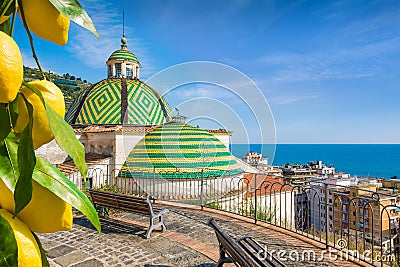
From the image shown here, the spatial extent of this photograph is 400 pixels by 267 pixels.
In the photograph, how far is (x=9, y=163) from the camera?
0.44 meters

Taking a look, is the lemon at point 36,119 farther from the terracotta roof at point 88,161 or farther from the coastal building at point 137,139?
the terracotta roof at point 88,161

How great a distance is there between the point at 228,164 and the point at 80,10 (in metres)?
15.1

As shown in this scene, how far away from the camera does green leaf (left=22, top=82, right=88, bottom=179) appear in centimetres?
46

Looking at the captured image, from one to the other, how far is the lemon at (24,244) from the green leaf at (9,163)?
0.14 ft

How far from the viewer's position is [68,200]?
45cm

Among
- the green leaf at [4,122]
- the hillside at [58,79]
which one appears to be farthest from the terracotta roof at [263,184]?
the green leaf at [4,122]

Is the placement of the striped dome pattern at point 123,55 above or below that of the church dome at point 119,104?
above

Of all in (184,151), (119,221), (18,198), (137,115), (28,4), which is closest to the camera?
(18,198)

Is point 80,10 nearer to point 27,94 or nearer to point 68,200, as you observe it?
point 27,94

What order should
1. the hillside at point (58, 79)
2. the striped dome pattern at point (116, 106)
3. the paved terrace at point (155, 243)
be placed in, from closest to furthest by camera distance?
the hillside at point (58, 79), the paved terrace at point (155, 243), the striped dome pattern at point (116, 106)

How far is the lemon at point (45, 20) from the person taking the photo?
50 centimetres

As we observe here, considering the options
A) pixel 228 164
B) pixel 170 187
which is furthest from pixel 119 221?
pixel 228 164

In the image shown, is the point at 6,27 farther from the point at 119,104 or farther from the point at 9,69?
the point at 119,104

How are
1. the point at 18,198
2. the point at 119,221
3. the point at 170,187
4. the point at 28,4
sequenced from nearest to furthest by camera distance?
1. the point at 18,198
2. the point at 28,4
3. the point at 119,221
4. the point at 170,187
